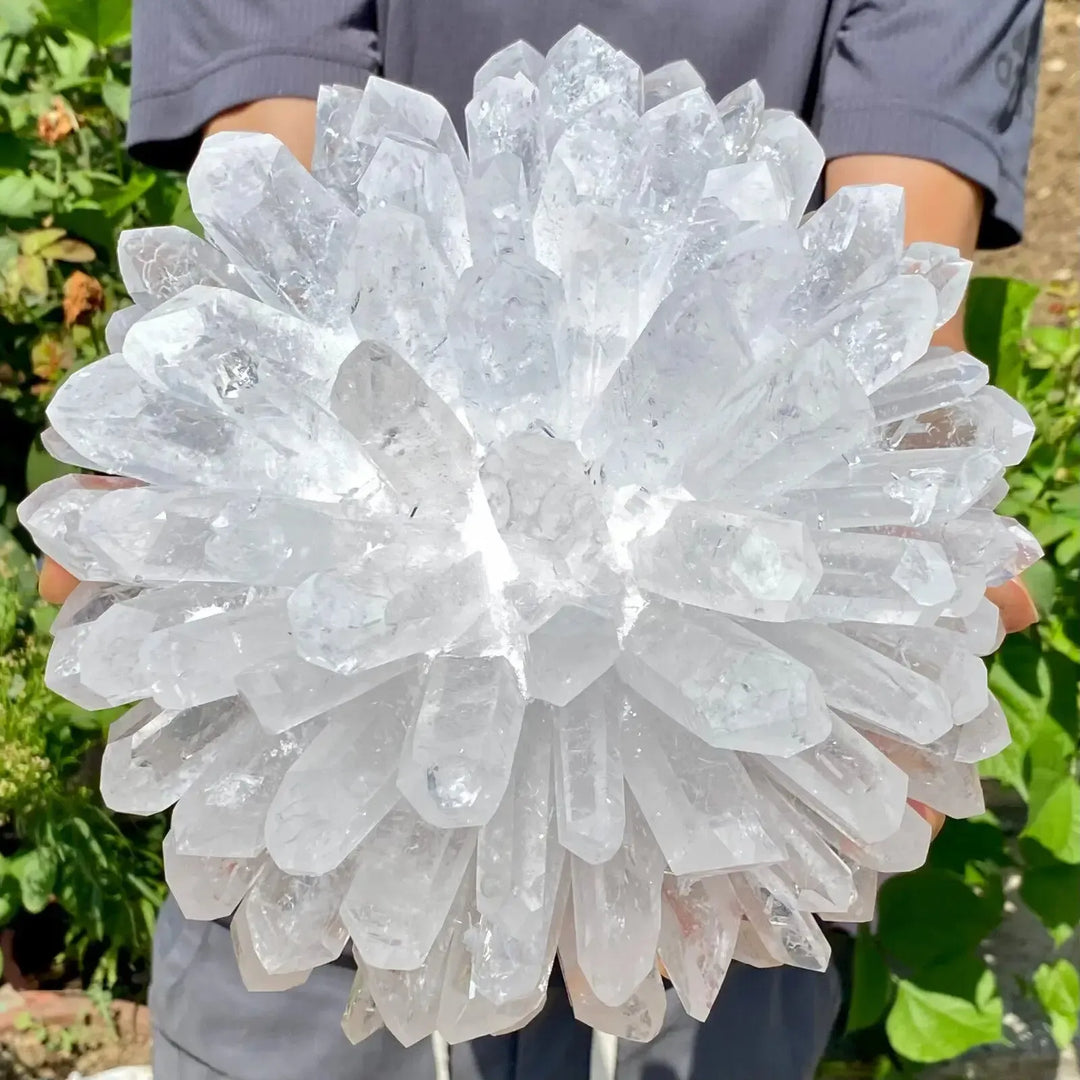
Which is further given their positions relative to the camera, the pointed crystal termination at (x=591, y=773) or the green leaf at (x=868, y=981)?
the green leaf at (x=868, y=981)

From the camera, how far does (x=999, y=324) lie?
668mm

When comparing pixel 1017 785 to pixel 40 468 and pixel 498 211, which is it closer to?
pixel 498 211

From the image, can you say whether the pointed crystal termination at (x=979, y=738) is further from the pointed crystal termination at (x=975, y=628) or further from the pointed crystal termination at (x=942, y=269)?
the pointed crystal termination at (x=942, y=269)

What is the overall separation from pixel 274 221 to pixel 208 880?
198mm

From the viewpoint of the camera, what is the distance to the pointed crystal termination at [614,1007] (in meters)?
0.32

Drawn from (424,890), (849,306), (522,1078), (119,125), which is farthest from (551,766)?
(119,125)

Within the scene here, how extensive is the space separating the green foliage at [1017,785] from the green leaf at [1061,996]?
3.1 inches

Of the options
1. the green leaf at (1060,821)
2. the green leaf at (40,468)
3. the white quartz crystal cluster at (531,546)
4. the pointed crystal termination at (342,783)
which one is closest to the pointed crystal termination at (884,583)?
the white quartz crystal cluster at (531,546)

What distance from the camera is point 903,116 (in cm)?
52

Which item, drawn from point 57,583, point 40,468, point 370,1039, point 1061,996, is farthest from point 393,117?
Answer: point 1061,996

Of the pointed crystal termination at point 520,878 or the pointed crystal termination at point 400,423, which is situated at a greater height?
the pointed crystal termination at point 400,423

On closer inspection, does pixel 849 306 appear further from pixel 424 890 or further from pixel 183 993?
pixel 183 993

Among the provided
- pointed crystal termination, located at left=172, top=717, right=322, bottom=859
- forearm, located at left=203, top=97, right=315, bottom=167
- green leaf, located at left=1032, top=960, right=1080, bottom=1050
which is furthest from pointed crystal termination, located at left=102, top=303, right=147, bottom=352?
green leaf, located at left=1032, top=960, right=1080, bottom=1050

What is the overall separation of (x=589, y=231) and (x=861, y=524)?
11 cm
